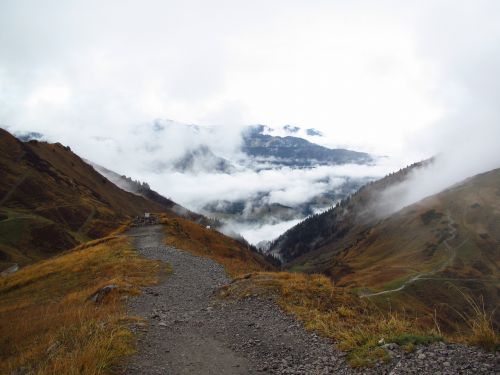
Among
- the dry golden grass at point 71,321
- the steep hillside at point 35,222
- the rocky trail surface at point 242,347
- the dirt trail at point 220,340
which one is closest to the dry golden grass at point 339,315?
the rocky trail surface at point 242,347

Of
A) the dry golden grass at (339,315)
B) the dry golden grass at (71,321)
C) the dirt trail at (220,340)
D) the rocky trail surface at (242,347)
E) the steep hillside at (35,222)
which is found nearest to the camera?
the rocky trail surface at (242,347)

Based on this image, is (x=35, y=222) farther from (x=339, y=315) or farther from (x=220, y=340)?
(x=339, y=315)

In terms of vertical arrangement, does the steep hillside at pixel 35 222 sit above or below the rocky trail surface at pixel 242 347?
above

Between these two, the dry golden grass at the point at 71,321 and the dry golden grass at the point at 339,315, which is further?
the dry golden grass at the point at 339,315

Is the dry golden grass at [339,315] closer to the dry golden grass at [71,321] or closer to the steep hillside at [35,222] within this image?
the dry golden grass at [71,321]

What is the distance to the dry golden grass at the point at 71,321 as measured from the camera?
11.7 m

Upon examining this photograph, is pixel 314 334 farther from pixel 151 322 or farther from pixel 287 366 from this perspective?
pixel 151 322

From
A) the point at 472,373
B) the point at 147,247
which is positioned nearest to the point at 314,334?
the point at 472,373

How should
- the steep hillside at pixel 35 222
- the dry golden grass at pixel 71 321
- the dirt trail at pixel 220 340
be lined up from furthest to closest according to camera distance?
the steep hillside at pixel 35 222
the dirt trail at pixel 220 340
the dry golden grass at pixel 71 321

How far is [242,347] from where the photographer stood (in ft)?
49.6

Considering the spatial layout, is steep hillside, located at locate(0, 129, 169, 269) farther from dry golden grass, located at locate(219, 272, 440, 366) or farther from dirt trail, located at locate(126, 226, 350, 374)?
dry golden grass, located at locate(219, 272, 440, 366)

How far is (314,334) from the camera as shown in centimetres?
1534

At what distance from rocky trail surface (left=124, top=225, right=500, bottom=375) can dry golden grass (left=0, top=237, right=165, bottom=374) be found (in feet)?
3.57

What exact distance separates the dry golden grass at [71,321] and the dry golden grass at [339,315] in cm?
721
